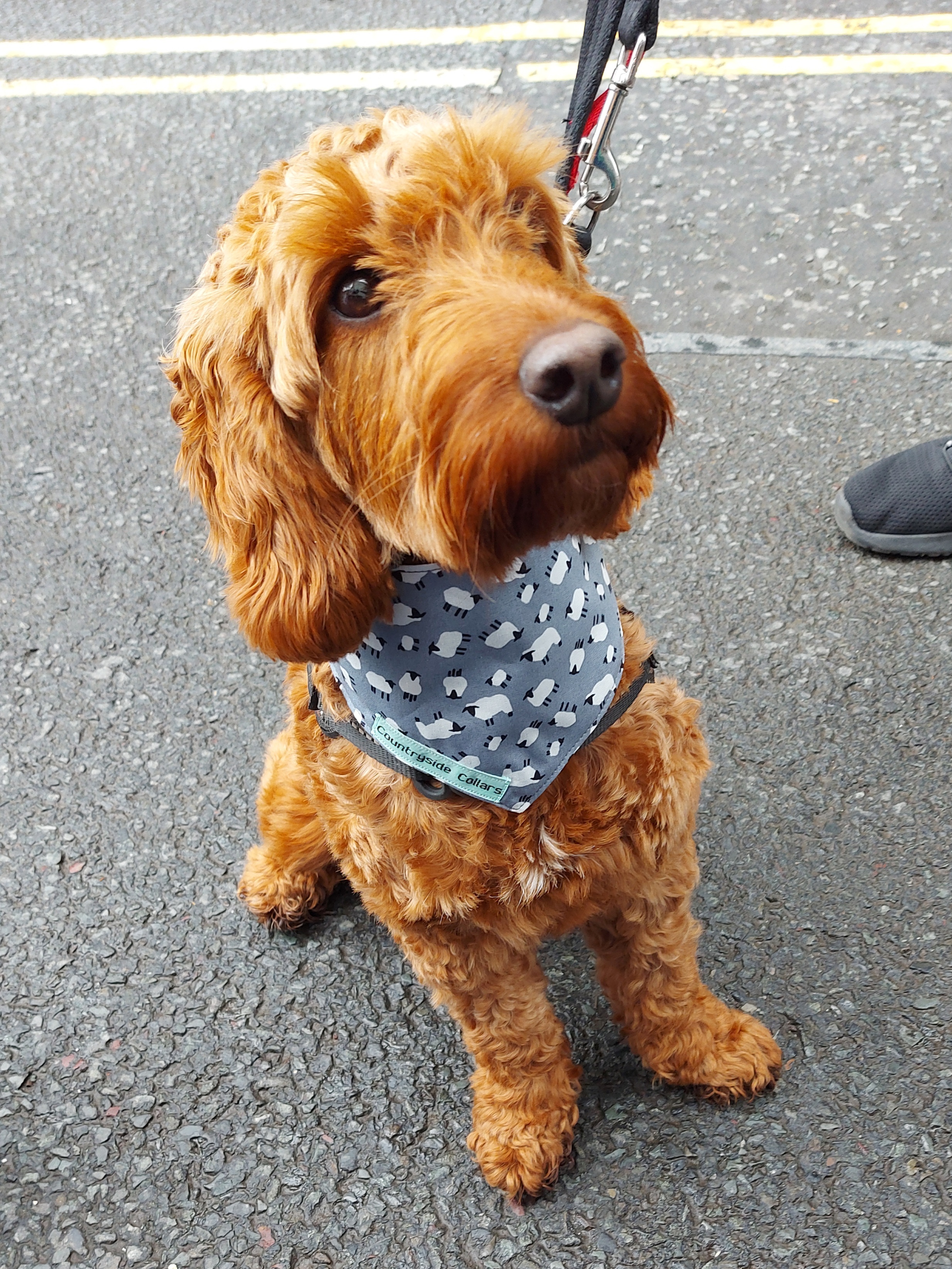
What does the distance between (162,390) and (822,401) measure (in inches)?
94.5

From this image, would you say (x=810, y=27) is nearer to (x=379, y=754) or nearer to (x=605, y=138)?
(x=605, y=138)

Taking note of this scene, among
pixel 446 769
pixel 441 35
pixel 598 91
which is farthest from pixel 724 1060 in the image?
pixel 441 35

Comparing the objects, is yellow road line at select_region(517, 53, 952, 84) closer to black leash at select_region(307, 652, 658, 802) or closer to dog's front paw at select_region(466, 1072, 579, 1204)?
black leash at select_region(307, 652, 658, 802)

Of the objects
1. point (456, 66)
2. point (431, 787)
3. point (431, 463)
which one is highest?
point (431, 463)

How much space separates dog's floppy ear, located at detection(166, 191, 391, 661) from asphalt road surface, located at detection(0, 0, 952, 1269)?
1.30 meters

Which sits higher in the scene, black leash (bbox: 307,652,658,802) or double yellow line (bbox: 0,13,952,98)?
double yellow line (bbox: 0,13,952,98)

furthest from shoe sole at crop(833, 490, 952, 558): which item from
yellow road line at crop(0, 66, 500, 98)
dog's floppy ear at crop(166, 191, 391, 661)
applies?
yellow road line at crop(0, 66, 500, 98)

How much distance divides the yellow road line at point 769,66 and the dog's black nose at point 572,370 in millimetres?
4027

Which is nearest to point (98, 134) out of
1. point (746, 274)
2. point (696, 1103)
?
point (746, 274)

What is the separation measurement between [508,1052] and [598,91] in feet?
6.37

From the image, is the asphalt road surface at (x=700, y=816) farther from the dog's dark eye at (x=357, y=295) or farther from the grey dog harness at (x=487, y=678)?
the dog's dark eye at (x=357, y=295)

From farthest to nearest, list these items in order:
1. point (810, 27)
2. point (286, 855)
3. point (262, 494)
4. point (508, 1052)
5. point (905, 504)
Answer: point (810, 27) < point (905, 504) < point (286, 855) < point (508, 1052) < point (262, 494)

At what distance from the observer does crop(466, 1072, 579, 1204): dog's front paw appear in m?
2.11

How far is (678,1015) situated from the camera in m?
2.16
